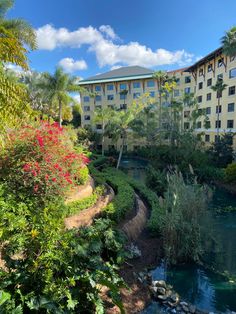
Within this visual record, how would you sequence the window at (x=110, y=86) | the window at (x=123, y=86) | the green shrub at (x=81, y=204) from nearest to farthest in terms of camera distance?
1. the green shrub at (x=81, y=204)
2. the window at (x=123, y=86)
3. the window at (x=110, y=86)

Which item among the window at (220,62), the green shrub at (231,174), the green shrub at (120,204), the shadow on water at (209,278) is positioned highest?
the window at (220,62)

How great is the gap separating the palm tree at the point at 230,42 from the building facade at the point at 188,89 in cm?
349

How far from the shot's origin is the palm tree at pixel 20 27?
15867 mm

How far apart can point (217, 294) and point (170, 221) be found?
2.75 metres

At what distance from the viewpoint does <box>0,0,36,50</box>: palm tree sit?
52.1 ft

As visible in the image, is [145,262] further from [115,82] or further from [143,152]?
[115,82]

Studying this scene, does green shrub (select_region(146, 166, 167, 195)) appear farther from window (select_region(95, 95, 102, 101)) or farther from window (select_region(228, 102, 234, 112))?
window (select_region(95, 95, 102, 101))

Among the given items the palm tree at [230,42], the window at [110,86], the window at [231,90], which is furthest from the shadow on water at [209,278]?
the window at [110,86]

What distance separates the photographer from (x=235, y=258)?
34.2 ft

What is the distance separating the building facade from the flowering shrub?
24.4m

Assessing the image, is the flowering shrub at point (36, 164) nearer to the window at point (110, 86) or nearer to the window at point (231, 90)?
the window at point (231, 90)

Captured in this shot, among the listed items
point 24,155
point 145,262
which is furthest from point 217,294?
point 24,155

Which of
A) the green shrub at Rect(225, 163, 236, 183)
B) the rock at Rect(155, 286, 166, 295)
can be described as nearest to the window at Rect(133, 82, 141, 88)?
the green shrub at Rect(225, 163, 236, 183)

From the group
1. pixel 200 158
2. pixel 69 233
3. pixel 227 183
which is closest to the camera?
pixel 69 233
